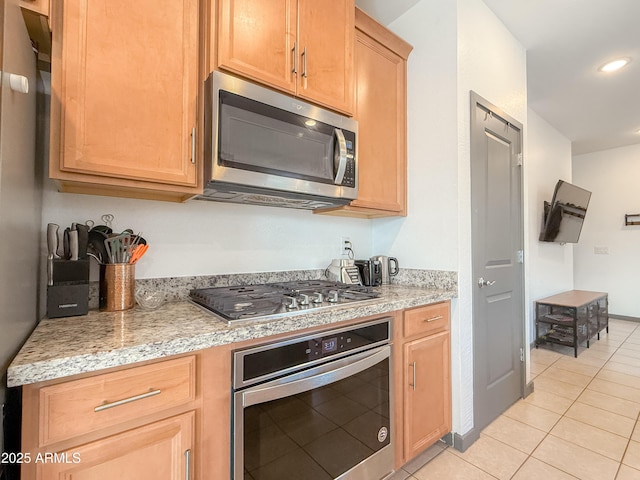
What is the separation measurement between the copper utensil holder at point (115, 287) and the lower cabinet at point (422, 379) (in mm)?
1228

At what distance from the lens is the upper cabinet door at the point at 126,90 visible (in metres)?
1.00

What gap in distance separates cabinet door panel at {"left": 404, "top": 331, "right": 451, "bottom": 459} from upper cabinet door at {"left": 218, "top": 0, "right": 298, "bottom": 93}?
4.84 ft

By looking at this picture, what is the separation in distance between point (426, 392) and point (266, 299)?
1.06 metres

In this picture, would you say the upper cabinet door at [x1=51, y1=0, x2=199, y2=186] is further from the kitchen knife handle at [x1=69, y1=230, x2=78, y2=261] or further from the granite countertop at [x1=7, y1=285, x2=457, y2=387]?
the granite countertop at [x1=7, y1=285, x2=457, y2=387]

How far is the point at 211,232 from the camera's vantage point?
161 cm

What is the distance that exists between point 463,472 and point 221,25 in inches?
95.6

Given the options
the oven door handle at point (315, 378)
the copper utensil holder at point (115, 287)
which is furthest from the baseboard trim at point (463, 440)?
the copper utensil holder at point (115, 287)

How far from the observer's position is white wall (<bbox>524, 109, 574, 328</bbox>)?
3682mm

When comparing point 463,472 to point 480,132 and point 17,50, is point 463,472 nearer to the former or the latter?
point 480,132

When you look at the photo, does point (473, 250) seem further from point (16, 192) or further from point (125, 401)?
point (16, 192)

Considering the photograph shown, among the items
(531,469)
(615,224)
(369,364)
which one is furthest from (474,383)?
(615,224)

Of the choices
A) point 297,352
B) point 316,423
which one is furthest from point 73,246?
point 316,423

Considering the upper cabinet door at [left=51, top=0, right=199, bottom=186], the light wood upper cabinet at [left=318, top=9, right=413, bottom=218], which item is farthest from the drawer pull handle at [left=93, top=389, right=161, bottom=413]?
the light wood upper cabinet at [left=318, top=9, right=413, bottom=218]

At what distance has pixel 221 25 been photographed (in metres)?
1.25
